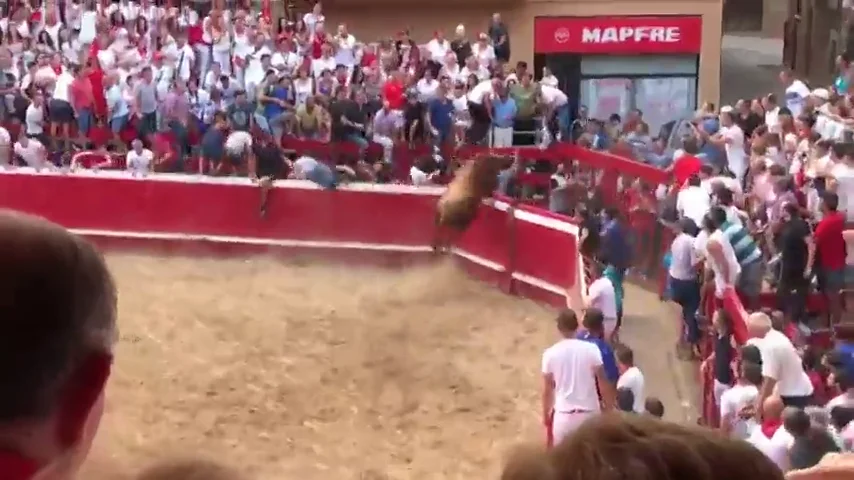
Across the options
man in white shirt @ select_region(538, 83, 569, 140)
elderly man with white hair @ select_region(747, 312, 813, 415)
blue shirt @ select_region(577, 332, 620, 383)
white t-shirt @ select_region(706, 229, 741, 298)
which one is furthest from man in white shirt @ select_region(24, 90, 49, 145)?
elderly man with white hair @ select_region(747, 312, 813, 415)

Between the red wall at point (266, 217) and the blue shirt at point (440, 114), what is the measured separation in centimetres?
291

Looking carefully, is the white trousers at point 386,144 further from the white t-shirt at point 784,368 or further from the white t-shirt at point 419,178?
the white t-shirt at point 784,368

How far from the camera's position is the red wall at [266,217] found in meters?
14.8

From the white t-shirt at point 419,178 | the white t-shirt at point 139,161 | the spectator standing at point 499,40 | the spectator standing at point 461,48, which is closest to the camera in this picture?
the white t-shirt at point 419,178

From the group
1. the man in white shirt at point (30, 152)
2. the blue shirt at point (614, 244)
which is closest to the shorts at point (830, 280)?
the blue shirt at point (614, 244)

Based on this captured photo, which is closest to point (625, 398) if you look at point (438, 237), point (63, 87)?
point (438, 237)

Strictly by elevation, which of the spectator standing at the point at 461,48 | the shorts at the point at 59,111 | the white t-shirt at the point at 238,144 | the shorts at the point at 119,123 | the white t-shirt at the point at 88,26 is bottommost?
the white t-shirt at the point at 238,144

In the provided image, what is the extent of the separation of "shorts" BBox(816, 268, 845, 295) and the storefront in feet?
46.0

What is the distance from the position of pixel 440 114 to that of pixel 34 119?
6.04 meters

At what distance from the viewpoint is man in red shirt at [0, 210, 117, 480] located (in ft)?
4.42

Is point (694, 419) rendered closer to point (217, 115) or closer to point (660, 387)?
point (660, 387)

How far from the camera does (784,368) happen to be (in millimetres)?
7836

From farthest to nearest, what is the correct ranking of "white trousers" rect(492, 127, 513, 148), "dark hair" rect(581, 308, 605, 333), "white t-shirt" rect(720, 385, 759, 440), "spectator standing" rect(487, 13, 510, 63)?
"spectator standing" rect(487, 13, 510, 63), "white trousers" rect(492, 127, 513, 148), "dark hair" rect(581, 308, 605, 333), "white t-shirt" rect(720, 385, 759, 440)

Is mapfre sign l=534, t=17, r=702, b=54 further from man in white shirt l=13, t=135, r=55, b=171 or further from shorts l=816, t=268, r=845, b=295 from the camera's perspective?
shorts l=816, t=268, r=845, b=295
